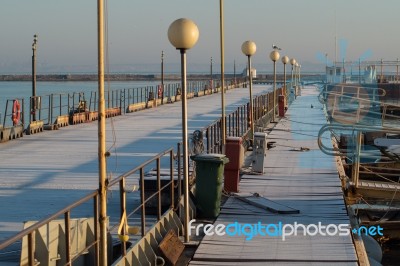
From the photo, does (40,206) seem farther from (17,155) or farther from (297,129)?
(297,129)

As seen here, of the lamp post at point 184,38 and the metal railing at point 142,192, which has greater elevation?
the lamp post at point 184,38

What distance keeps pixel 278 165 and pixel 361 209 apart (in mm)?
2328

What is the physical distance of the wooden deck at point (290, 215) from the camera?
8297mm

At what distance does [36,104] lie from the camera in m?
26.7

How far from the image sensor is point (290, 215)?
411 inches

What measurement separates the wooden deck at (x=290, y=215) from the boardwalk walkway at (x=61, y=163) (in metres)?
1.67

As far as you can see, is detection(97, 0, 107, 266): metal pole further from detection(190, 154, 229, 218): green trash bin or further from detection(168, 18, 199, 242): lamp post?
detection(190, 154, 229, 218): green trash bin

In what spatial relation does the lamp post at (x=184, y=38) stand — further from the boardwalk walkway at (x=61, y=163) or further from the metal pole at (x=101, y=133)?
the metal pole at (x=101, y=133)

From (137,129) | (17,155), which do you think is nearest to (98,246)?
(17,155)

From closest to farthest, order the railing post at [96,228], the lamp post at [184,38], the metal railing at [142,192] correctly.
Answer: the metal railing at [142,192] < the railing post at [96,228] < the lamp post at [184,38]

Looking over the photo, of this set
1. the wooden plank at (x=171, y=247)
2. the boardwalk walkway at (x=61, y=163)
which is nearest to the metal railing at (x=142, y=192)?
the wooden plank at (x=171, y=247)

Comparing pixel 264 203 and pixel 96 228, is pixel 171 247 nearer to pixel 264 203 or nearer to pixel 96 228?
pixel 96 228

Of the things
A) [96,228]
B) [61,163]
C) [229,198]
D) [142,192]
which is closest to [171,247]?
[142,192]

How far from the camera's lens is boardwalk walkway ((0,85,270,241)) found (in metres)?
10.7
